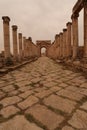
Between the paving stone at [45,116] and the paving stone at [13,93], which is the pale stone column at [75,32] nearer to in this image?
the paving stone at [13,93]

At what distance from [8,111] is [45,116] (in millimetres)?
781

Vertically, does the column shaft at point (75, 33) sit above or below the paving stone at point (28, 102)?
above

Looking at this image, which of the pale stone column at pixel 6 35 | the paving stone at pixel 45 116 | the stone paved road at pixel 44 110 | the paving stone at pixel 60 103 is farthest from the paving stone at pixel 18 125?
the pale stone column at pixel 6 35

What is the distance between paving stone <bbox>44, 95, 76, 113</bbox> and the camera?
2.82 m

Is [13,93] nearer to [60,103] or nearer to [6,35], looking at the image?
[60,103]

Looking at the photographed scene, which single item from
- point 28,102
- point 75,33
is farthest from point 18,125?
point 75,33

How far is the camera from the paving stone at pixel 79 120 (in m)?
2.19

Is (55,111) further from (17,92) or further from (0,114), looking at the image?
(17,92)

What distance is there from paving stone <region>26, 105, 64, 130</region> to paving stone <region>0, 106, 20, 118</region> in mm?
269

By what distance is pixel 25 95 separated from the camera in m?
3.68

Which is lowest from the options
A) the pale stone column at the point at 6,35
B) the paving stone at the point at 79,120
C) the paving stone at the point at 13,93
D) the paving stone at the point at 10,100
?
the paving stone at the point at 79,120

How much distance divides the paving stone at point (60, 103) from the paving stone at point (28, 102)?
277mm

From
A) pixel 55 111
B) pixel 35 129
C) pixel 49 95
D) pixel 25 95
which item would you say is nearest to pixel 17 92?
pixel 25 95

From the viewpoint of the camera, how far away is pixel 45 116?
2.51 metres
